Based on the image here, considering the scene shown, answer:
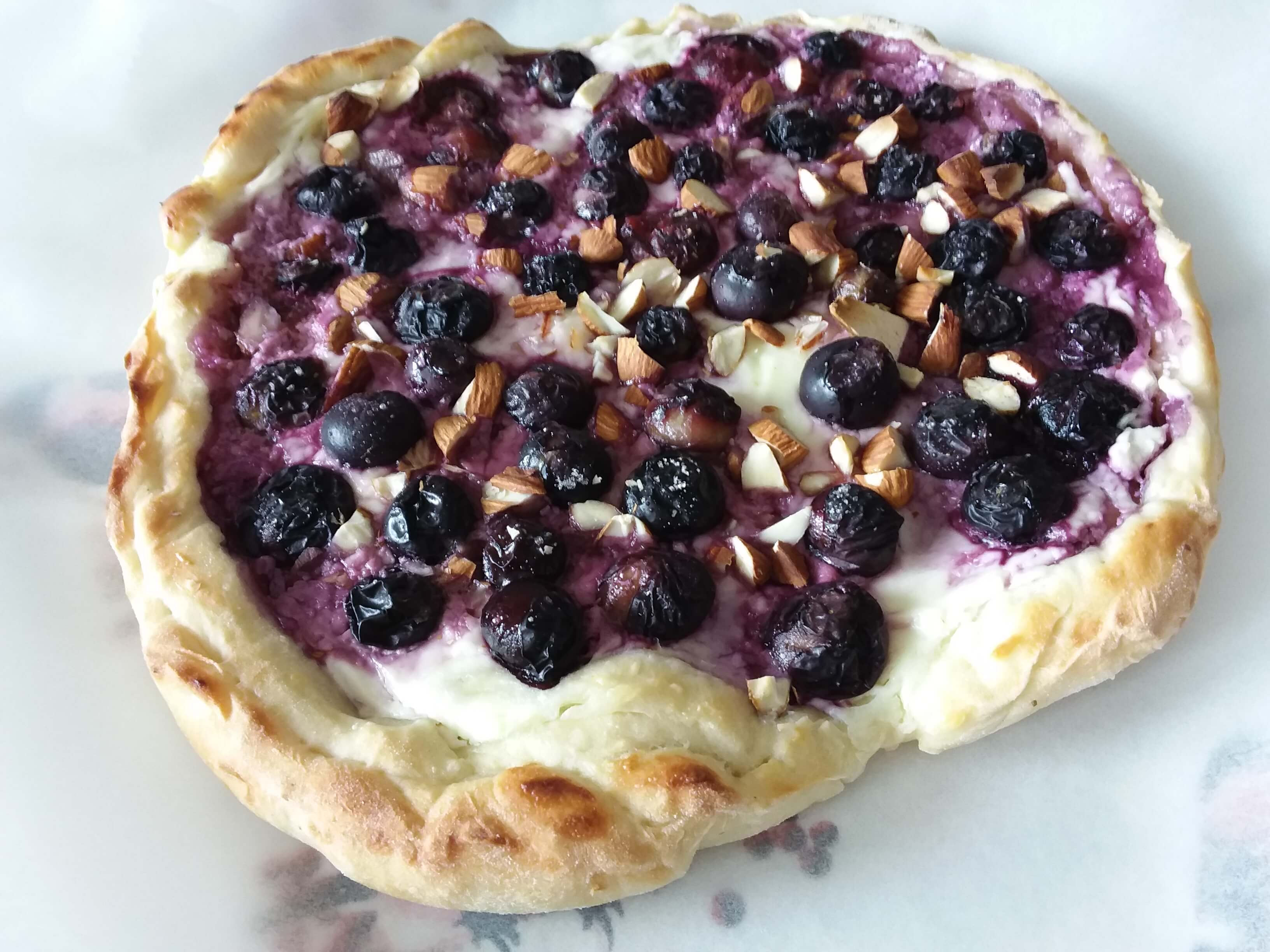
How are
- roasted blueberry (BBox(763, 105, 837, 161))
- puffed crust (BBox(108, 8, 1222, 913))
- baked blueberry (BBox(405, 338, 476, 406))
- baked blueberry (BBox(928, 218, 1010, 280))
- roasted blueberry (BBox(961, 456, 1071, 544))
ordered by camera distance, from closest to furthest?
puffed crust (BBox(108, 8, 1222, 913)) → roasted blueberry (BBox(961, 456, 1071, 544)) → baked blueberry (BBox(405, 338, 476, 406)) → baked blueberry (BBox(928, 218, 1010, 280)) → roasted blueberry (BBox(763, 105, 837, 161))

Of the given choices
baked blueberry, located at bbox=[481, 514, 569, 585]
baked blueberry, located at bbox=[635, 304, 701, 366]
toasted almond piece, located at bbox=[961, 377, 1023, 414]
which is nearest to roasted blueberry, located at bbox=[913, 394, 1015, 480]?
toasted almond piece, located at bbox=[961, 377, 1023, 414]

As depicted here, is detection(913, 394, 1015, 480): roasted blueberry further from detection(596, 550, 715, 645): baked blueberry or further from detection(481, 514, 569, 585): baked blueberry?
detection(481, 514, 569, 585): baked blueberry

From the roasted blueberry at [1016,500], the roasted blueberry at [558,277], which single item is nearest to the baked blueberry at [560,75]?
the roasted blueberry at [558,277]

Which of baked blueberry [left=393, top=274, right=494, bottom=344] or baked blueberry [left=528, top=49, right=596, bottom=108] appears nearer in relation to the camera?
baked blueberry [left=393, top=274, right=494, bottom=344]

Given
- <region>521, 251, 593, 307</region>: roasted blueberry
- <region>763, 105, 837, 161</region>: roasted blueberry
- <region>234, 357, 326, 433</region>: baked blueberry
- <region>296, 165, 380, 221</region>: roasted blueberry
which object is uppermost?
<region>763, 105, 837, 161</region>: roasted blueberry

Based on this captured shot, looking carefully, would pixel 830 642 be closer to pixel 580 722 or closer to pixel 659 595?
pixel 659 595

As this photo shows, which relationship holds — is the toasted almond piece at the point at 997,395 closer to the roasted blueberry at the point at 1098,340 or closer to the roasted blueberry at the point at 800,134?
the roasted blueberry at the point at 1098,340

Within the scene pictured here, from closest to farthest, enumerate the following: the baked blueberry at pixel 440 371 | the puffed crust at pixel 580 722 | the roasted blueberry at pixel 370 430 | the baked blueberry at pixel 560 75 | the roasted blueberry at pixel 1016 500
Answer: the puffed crust at pixel 580 722, the roasted blueberry at pixel 1016 500, the roasted blueberry at pixel 370 430, the baked blueberry at pixel 440 371, the baked blueberry at pixel 560 75
